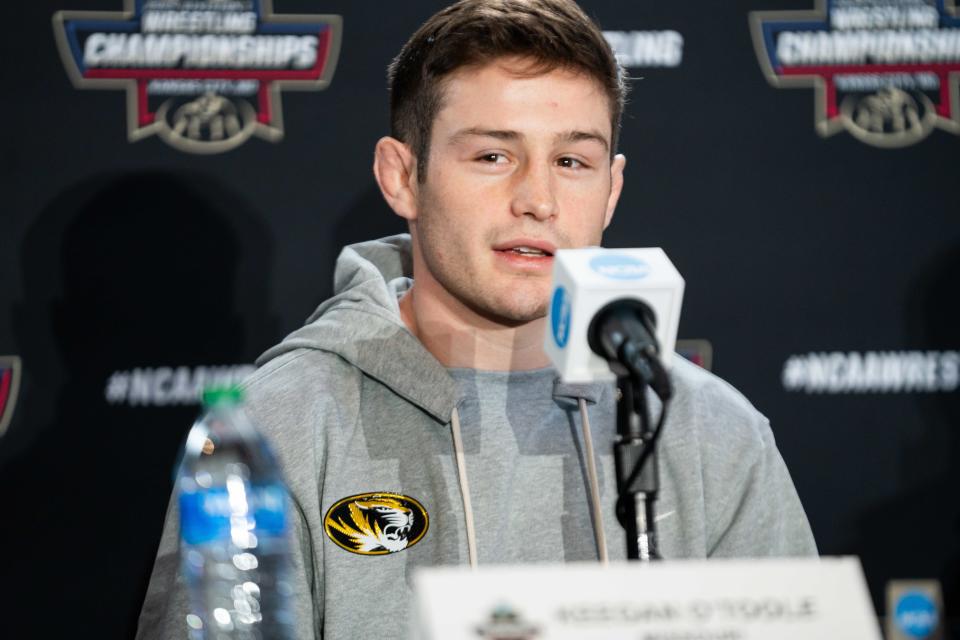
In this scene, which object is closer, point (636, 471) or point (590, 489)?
point (636, 471)

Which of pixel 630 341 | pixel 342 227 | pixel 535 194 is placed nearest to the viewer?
pixel 630 341

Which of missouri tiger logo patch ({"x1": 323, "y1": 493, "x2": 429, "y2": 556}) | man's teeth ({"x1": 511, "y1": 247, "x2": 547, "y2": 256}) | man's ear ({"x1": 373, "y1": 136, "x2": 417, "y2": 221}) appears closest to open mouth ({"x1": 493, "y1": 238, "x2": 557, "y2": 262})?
man's teeth ({"x1": 511, "y1": 247, "x2": 547, "y2": 256})

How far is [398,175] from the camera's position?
205cm

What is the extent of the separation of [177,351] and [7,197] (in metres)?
0.47

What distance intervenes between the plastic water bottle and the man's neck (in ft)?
1.83

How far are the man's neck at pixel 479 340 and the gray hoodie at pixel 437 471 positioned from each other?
3 cm

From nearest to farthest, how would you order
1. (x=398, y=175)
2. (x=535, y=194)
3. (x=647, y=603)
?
(x=647, y=603) → (x=535, y=194) → (x=398, y=175)

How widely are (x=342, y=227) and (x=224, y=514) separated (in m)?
1.40

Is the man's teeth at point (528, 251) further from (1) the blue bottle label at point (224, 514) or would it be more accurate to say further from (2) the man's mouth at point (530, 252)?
(1) the blue bottle label at point (224, 514)

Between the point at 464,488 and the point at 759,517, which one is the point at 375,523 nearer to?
the point at 464,488

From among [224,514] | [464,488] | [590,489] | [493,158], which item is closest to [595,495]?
[590,489]

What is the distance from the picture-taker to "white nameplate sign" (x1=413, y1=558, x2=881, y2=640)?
0.84m

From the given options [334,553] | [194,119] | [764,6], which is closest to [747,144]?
[764,6]

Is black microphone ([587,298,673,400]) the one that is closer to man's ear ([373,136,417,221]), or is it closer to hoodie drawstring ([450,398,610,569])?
hoodie drawstring ([450,398,610,569])
